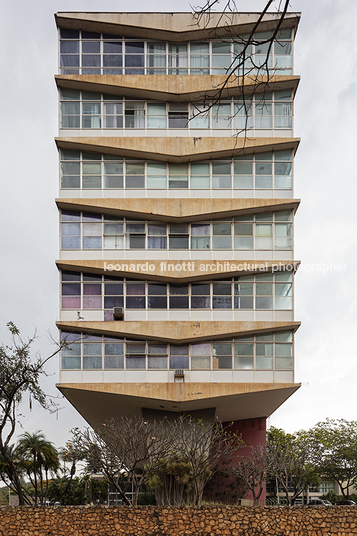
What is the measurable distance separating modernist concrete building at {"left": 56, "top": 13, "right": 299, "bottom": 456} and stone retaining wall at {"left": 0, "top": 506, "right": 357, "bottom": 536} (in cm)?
860

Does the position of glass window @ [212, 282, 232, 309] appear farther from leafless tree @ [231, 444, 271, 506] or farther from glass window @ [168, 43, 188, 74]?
glass window @ [168, 43, 188, 74]

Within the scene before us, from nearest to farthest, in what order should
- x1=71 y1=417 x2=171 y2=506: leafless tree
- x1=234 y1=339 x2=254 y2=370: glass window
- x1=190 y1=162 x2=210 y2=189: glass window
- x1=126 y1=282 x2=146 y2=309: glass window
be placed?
x1=71 y1=417 x2=171 y2=506: leafless tree < x1=234 y1=339 x2=254 y2=370: glass window < x1=126 y1=282 x2=146 y2=309: glass window < x1=190 y1=162 x2=210 y2=189: glass window

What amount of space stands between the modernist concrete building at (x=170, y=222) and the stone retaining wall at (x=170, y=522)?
8596mm

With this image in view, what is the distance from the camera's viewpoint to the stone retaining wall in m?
17.0

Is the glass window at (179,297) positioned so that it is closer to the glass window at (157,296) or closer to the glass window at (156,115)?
the glass window at (157,296)

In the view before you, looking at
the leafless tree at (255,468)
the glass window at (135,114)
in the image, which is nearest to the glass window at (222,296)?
the leafless tree at (255,468)

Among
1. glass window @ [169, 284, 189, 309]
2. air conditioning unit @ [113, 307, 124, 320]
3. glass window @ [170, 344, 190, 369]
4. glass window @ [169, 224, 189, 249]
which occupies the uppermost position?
glass window @ [169, 224, 189, 249]

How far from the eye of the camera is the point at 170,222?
27656 millimetres

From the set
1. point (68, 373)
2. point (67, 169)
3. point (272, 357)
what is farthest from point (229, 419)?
point (67, 169)

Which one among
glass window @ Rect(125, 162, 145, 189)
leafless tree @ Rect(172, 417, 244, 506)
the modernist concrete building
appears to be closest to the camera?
leafless tree @ Rect(172, 417, 244, 506)

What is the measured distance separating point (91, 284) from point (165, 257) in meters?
3.99

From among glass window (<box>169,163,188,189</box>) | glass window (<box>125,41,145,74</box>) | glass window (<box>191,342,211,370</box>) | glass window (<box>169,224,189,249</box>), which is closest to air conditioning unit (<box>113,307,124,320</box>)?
glass window (<box>191,342,211,370</box>)

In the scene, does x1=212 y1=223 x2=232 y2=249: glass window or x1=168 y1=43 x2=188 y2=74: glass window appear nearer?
x1=212 y1=223 x2=232 y2=249: glass window

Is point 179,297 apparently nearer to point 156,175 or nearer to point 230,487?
point 156,175
